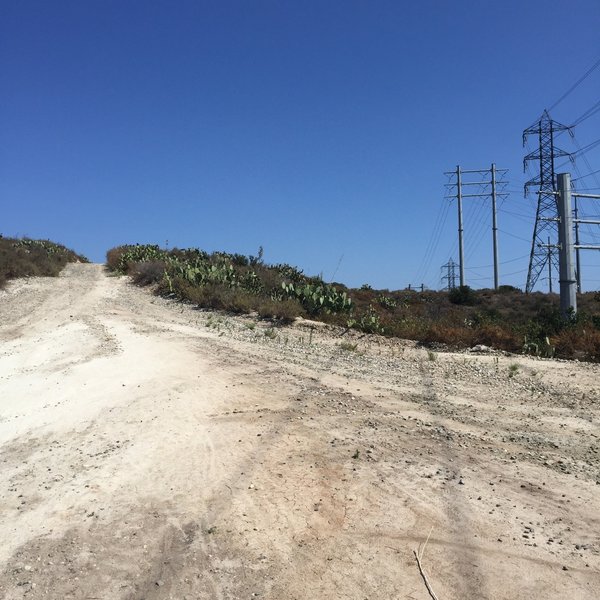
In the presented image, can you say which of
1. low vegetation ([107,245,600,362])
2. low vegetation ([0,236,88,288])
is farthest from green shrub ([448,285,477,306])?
low vegetation ([0,236,88,288])

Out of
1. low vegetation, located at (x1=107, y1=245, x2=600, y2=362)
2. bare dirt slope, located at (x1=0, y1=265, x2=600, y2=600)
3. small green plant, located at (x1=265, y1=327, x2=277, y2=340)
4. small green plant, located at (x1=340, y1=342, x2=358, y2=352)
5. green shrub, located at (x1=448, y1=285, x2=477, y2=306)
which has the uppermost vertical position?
green shrub, located at (x1=448, y1=285, x2=477, y2=306)

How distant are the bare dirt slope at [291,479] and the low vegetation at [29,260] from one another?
42.4 ft

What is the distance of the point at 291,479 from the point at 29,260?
21.9 m

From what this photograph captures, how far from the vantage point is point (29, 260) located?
23.3 meters

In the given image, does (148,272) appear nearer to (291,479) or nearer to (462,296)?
(291,479)

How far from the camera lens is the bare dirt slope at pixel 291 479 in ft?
12.2

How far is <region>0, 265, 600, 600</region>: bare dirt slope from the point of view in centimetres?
372

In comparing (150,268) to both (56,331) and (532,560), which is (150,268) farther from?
(532,560)

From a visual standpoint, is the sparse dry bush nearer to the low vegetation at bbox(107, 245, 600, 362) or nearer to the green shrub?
the low vegetation at bbox(107, 245, 600, 362)

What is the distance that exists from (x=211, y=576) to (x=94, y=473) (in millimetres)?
2114

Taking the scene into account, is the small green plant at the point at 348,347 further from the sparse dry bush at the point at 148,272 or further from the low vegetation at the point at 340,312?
the sparse dry bush at the point at 148,272

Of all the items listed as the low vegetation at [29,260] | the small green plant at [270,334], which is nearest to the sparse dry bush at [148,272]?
the low vegetation at [29,260]

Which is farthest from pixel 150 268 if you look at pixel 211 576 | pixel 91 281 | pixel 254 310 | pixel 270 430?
pixel 211 576

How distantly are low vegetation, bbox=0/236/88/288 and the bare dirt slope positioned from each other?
12934 mm
